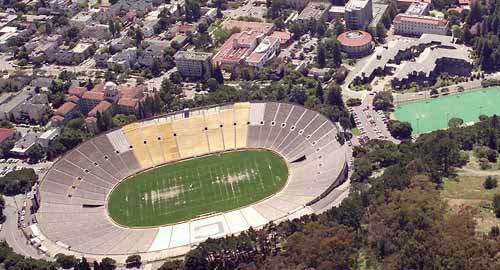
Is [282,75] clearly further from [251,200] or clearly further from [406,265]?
[406,265]

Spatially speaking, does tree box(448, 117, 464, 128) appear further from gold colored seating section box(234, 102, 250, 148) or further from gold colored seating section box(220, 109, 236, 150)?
gold colored seating section box(220, 109, 236, 150)

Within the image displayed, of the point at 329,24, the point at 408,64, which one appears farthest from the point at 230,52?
the point at 408,64

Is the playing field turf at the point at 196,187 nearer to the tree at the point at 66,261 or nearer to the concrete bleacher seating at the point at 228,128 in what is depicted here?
the concrete bleacher seating at the point at 228,128

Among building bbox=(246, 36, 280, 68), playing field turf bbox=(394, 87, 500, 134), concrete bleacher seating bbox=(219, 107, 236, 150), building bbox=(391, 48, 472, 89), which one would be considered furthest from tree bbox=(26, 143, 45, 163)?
building bbox=(391, 48, 472, 89)

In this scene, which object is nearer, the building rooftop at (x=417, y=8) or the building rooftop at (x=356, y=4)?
the building rooftop at (x=356, y=4)

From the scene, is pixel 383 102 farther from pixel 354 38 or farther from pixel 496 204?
pixel 496 204

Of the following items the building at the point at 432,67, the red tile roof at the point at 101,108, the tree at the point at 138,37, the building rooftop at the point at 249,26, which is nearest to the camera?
the red tile roof at the point at 101,108

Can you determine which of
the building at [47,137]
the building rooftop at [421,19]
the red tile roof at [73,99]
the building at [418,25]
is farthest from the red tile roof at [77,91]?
the building rooftop at [421,19]
